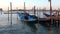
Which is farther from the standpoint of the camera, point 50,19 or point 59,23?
point 59,23

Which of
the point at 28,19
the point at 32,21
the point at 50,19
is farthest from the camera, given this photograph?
the point at 28,19

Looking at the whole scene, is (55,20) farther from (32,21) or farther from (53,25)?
(32,21)

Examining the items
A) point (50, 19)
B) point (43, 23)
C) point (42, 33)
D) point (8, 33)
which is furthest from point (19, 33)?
point (43, 23)

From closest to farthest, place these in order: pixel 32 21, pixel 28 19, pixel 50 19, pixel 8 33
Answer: pixel 8 33 < pixel 50 19 < pixel 32 21 < pixel 28 19

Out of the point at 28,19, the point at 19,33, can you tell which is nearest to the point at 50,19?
the point at 28,19

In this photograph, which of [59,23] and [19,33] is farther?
[59,23]

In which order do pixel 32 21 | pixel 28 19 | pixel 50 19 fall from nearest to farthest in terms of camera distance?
pixel 50 19 → pixel 32 21 → pixel 28 19

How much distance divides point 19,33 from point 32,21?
591 centimetres

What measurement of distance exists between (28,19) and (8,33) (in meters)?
8.13

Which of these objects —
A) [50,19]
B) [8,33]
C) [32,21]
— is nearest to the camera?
[8,33]

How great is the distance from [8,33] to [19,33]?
0.83 m

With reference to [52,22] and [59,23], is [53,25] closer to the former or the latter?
[52,22]

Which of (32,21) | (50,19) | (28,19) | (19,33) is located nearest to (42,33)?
(19,33)

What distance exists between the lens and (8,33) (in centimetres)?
1320
